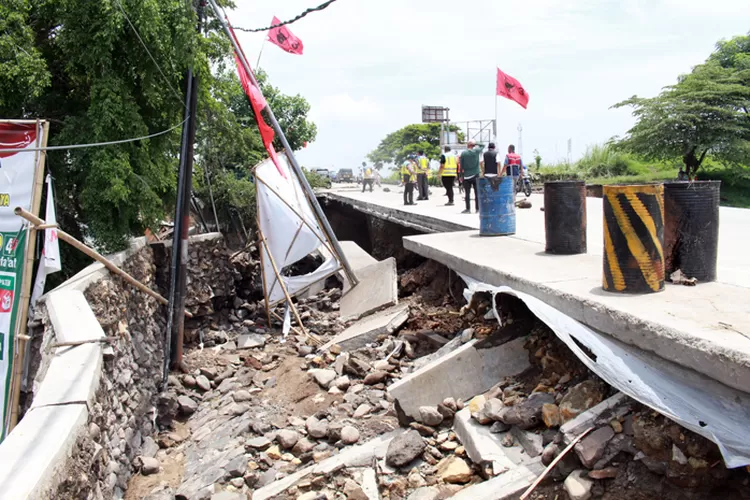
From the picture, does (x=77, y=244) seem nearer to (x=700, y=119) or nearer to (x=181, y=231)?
(x=181, y=231)

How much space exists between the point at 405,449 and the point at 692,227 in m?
2.61

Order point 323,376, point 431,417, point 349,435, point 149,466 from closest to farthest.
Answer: point 431,417 < point 349,435 < point 149,466 < point 323,376

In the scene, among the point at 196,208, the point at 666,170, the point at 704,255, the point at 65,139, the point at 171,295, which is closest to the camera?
the point at 704,255

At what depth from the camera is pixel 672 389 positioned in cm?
298

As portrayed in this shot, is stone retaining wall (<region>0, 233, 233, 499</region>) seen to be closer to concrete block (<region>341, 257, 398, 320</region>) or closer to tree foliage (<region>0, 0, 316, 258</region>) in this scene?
tree foliage (<region>0, 0, 316, 258</region>)

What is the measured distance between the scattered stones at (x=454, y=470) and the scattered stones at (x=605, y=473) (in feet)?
3.02

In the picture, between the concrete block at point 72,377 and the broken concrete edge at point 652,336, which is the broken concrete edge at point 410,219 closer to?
the broken concrete edge at point 652,336

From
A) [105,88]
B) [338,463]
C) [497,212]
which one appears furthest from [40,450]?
[497,212]

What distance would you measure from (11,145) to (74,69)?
243 cm

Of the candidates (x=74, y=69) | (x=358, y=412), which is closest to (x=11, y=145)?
(x=74, y=69)

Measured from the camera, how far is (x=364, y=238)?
742 inches

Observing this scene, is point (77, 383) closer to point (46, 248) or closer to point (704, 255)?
point (46, 248)

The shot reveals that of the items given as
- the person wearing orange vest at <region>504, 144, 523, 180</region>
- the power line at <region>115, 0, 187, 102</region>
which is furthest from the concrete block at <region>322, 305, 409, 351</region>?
the person wearing orange vest at <region>504, 144, 523, 180</region>

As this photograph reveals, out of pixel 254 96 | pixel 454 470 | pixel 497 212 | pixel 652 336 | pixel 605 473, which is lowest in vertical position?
pixel 454 470
